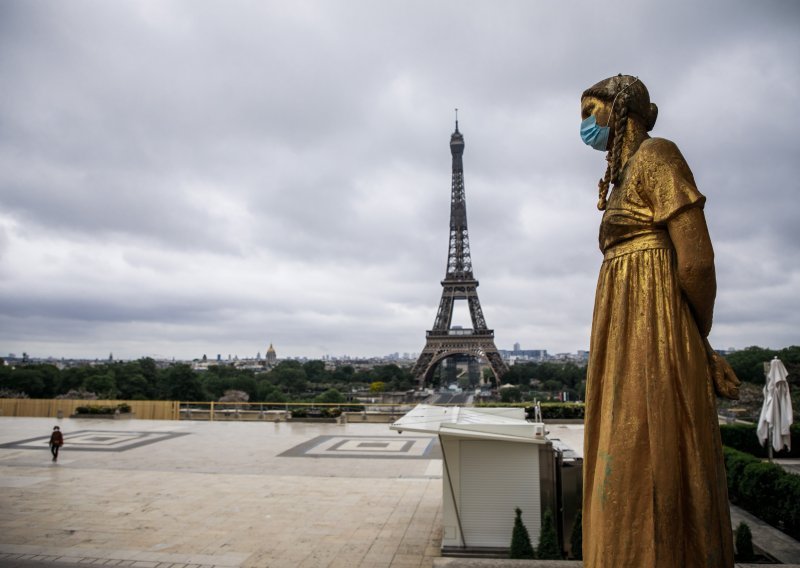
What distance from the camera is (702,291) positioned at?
2332mm

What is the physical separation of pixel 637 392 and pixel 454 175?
58555mm

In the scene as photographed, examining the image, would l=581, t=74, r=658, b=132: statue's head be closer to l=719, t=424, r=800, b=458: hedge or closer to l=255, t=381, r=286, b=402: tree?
l=719, t=424, r=800, b=458: hedge

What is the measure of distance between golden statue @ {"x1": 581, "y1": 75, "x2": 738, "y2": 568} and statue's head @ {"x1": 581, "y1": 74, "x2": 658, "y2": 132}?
0.24 m

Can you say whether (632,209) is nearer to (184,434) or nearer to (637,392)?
(637,392)

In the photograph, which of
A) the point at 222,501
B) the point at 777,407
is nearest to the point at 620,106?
the point at 222,501

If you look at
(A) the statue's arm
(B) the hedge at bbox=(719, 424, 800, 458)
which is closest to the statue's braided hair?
(A) the statue's arm

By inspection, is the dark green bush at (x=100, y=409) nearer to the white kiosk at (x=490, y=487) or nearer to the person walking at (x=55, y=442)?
the person walking at (x=55, y=442)

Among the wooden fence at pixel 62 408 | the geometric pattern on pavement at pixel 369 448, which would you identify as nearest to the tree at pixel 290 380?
the wooden fence at pixel 62 408

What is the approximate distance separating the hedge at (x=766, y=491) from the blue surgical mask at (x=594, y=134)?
8.93m

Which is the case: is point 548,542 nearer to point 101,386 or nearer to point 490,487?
point 490,487

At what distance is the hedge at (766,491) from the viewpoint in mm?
8797

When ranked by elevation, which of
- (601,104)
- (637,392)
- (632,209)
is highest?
(601,104)

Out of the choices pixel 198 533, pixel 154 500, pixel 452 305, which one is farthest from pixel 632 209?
pixel 452 305

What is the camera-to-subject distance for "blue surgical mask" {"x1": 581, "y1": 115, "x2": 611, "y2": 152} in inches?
111
